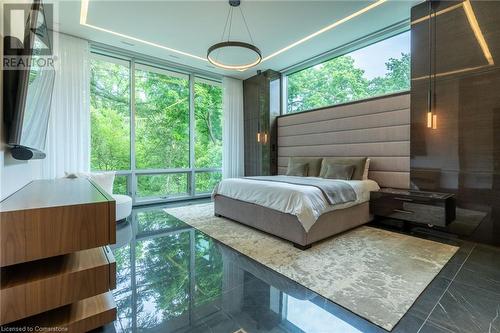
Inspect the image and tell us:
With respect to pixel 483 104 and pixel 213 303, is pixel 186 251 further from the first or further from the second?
pixel 483 104

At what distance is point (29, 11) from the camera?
1.59 meters

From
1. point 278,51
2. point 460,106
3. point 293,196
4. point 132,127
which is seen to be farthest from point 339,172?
point 132,127

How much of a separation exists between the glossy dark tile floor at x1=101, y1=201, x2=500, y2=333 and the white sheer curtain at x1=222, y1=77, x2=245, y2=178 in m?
3.68

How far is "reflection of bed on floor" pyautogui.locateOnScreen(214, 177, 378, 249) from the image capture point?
278 centimetres

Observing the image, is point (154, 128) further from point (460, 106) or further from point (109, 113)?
point (460, 106)

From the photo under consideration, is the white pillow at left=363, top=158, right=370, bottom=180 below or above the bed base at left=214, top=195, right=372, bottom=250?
above

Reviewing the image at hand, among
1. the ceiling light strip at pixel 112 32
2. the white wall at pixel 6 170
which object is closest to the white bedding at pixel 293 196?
the white wall at pixel 6 170

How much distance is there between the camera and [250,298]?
1870mm

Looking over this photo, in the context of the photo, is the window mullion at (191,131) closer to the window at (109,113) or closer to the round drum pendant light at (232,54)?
the window at (109,113)

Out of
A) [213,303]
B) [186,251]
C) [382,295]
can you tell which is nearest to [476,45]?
[382,295]

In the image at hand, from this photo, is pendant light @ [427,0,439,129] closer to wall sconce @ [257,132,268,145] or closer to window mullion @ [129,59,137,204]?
wall sconce @ [257,132,268,145]

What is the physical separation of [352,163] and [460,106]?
158 centimetres

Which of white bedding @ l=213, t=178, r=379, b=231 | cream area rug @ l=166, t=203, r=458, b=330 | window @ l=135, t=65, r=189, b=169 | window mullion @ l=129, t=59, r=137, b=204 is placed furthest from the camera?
window @ l=135, t=65, r=189, b=169
